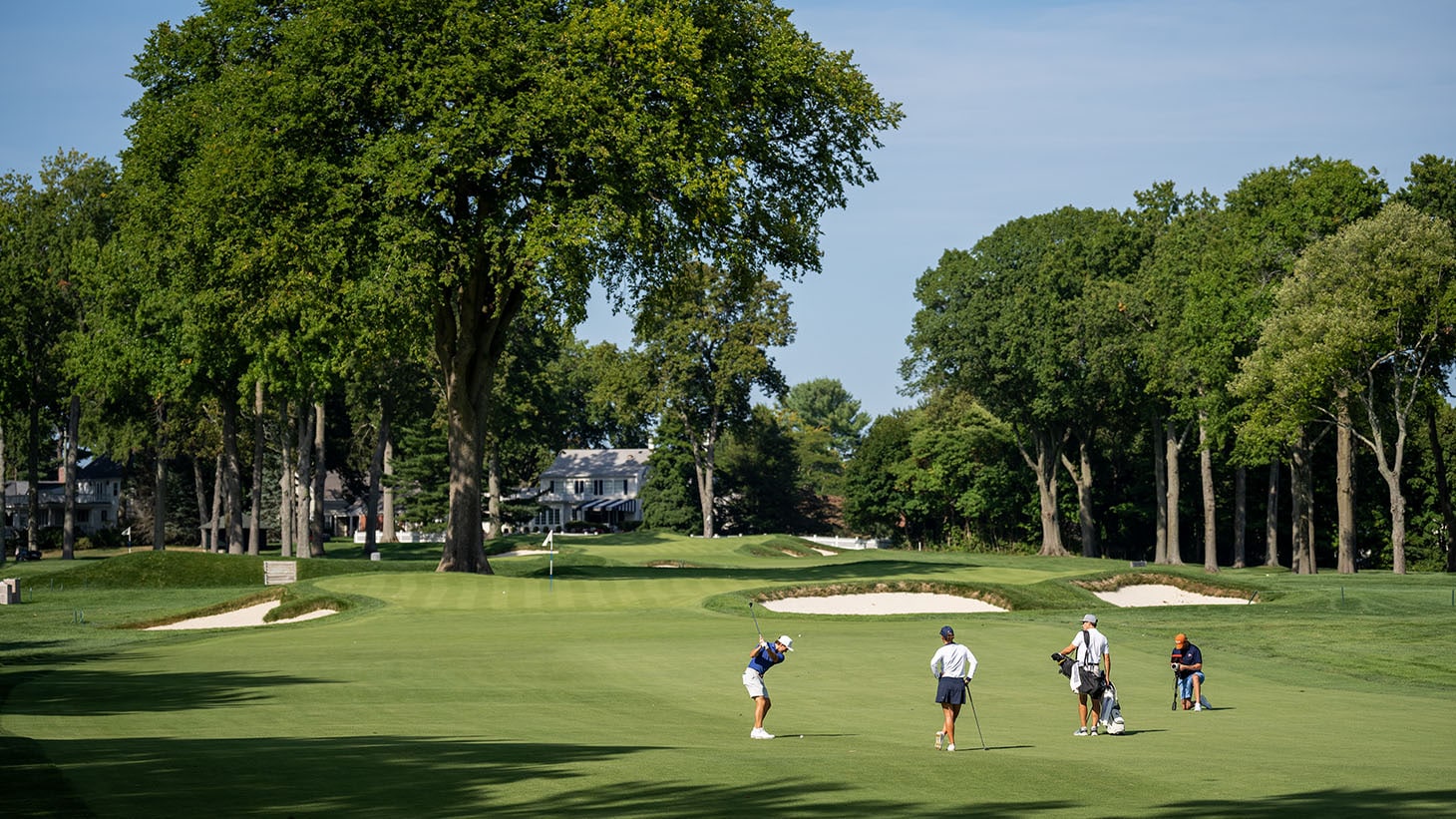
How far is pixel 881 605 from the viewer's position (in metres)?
46.7

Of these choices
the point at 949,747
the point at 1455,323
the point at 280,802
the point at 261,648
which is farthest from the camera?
the point at 1455,323

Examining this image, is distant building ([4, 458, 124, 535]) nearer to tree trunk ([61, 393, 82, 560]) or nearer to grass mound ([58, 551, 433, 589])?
tree trunk ([61, 393, 82, 560])

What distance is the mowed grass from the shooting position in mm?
Result: 14820

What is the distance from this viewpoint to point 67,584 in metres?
54.8

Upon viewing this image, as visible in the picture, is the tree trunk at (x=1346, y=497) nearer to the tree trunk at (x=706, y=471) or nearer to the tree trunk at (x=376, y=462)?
the tree trunk at (x=706, y=471)

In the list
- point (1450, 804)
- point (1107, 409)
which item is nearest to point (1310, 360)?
point (1107, 409)

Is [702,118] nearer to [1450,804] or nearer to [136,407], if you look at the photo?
[1450,804]

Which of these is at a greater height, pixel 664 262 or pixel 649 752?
pixel 664 262

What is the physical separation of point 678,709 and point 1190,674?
9.43 m

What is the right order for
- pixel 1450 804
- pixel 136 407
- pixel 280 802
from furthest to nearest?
1. pixel 136 407
2. pixel 1450 804
3. pixel 280 802

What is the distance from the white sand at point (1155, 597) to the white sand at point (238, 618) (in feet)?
88.5

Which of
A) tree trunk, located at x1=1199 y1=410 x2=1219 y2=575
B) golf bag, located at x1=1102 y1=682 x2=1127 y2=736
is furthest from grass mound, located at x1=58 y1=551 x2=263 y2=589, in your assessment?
tree trunk, located at x1=1199 y1=410 x2=1219 y2=575

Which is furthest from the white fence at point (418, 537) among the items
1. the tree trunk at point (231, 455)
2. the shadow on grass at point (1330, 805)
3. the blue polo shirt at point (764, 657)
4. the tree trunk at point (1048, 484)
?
the shadow on grass at point (1330, 805)

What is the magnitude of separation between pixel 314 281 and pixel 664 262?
11933 millimetres
